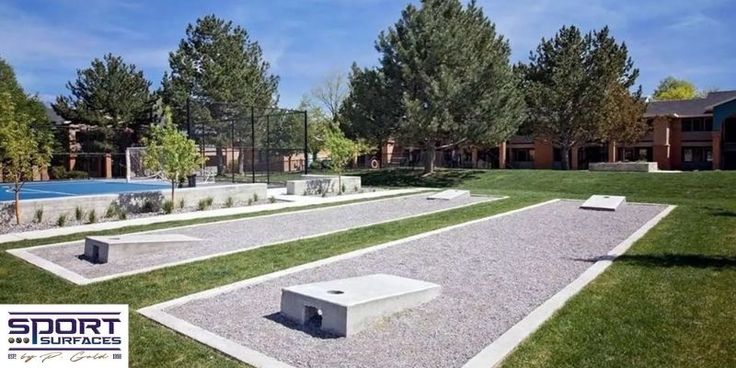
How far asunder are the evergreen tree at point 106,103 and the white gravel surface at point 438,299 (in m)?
35.4

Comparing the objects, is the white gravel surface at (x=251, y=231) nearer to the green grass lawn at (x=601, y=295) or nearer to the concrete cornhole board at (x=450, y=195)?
the concrete cornhole board at (x=450, y=195)

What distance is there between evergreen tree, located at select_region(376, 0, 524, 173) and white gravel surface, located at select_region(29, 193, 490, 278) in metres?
10.0

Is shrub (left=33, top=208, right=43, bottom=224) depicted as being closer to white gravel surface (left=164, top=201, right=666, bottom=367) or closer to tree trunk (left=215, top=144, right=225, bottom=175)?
white gravel surface (left=164, top=201, right=666, bottom=367)

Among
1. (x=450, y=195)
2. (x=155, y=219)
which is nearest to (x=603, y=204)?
(x=450, y=195)

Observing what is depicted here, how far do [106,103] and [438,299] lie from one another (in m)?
39.8

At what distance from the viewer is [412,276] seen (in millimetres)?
7523

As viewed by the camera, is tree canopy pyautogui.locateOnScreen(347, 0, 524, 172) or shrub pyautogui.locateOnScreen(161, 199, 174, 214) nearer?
shrub pyautogui.locateOnScreen(161, 199, 174, 214)

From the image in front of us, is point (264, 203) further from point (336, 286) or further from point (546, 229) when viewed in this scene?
point (336, 286)

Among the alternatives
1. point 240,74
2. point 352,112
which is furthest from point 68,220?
point 240,74

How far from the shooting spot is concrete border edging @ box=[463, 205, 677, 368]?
447 centimetres

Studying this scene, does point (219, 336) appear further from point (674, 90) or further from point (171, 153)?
point (674, 90)

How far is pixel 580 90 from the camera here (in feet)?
119

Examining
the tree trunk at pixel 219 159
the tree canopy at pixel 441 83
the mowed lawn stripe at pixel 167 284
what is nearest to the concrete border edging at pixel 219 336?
the mowed lawn stripe at pixel 167 284

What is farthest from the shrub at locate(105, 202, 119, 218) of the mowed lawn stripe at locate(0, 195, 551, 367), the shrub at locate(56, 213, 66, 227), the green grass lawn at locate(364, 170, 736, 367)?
the green grass lawn at locate(364, 170, 736, 367)
